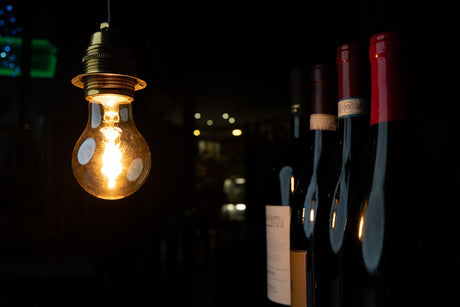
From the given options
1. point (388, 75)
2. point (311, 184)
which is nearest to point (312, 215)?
point (311, 184)

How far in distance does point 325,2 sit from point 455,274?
833 mm

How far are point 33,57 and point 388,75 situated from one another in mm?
Result: 5083

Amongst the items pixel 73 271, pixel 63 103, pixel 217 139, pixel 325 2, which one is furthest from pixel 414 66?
pixel 217 139

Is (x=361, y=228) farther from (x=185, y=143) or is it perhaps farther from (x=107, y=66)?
(x=185, y=143)

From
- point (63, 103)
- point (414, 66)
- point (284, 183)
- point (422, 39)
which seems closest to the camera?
point (414, 66)

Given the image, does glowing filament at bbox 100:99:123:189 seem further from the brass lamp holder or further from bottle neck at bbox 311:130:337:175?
bottle neck at bbox 311:130:337:175

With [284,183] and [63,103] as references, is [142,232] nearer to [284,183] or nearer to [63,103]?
[63,103]

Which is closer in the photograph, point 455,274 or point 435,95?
point 455,274

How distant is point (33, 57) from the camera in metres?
4.62

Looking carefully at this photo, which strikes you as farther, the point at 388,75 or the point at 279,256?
the point at 279,256

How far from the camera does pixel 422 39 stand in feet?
2.34

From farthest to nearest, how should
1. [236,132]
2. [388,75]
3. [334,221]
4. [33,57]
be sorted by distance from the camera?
[236,132] → [33,57] → [334,221] → [388,75]

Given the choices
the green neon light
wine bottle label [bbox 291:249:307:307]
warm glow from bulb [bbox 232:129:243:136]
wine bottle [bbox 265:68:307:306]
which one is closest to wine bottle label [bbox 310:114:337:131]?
wine bottle [bbox 265:68:307:306]

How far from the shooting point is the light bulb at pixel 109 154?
1.85 ft
